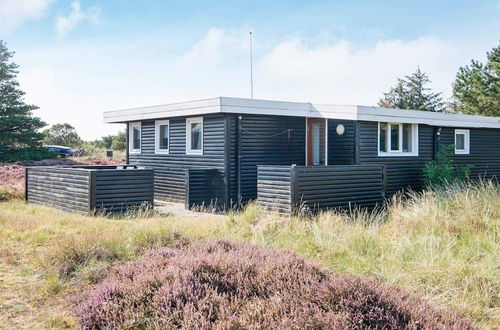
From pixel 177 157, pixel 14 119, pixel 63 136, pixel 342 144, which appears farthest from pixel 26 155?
pixel 342 144

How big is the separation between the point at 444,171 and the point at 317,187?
5.70 m

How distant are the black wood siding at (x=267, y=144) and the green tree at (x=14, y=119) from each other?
23310mm

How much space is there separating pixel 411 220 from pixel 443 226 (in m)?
0.63

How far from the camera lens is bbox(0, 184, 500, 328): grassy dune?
468 cm

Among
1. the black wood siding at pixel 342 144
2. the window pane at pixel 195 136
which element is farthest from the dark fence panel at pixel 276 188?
the black wood siding at pixel 342 144

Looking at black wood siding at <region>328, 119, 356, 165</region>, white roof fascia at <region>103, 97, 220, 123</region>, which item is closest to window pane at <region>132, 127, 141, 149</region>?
white roof fascia at <region>103, 97, 220, 123</region>

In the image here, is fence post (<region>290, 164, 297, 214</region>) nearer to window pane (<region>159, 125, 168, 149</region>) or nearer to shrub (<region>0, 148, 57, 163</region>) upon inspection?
window pane (<region>159, 125, 168, 149</region>)

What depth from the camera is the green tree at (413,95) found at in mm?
45781

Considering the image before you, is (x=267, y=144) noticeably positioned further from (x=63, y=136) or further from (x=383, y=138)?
(x=63, y=136)

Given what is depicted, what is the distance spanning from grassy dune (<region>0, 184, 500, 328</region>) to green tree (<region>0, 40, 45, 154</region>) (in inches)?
930

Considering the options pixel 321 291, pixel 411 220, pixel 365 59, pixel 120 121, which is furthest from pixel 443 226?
pixel 365 59

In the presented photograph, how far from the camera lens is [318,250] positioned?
257 inches

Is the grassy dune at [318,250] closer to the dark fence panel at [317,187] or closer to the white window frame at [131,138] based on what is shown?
the dark fence panel at [317,187]

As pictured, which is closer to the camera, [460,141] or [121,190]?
[121,190]
